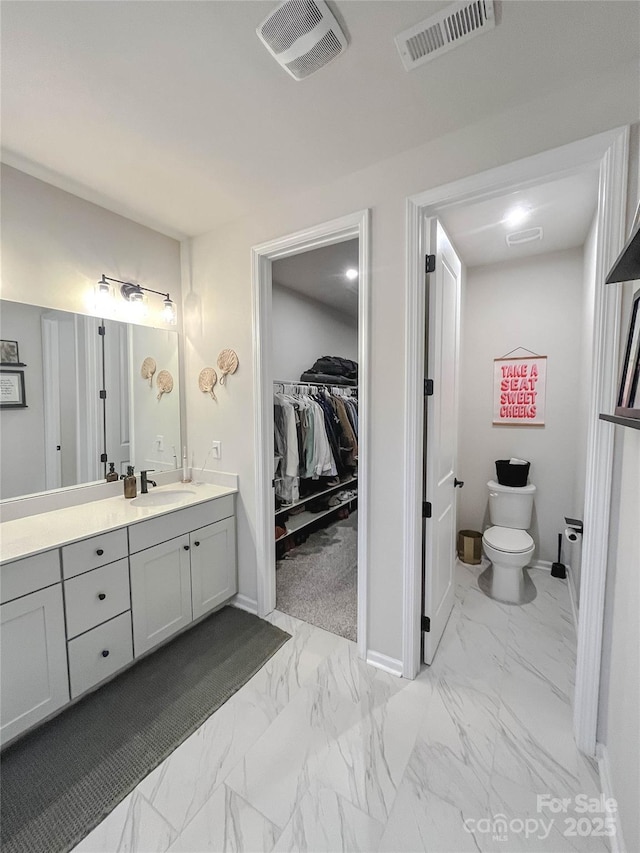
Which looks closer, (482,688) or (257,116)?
(257,116)

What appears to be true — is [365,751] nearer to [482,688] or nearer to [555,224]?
[482,688]

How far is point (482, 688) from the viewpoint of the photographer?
1.69 m

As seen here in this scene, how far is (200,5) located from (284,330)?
258 cm

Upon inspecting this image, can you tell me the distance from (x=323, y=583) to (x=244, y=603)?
0.61m

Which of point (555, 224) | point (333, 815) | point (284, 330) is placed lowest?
point (333, 815)

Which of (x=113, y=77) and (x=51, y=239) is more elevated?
(x=113, y=77)


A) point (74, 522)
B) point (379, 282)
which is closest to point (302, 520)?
point (74, 522)

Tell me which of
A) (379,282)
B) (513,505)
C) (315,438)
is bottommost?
(513,505)

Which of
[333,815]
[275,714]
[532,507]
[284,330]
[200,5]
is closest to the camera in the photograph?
[200,5]

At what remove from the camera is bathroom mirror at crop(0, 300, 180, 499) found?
1.75 metres

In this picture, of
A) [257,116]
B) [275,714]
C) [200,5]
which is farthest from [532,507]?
[200,5]

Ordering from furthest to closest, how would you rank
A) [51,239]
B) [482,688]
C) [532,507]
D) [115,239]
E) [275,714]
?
[532,507], [115,239], [51,239], [482,688], [275,714]

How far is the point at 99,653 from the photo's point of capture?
5.36 ft

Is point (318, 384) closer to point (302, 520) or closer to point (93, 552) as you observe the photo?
point (302, 520)
